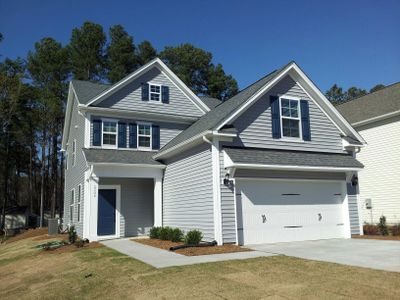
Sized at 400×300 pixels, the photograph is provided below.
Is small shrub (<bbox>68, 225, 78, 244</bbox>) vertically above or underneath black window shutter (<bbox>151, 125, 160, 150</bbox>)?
underneath

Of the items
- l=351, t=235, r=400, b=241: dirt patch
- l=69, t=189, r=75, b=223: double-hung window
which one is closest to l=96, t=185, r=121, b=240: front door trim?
l=69, t=189, r=75, b=223: double-hung window

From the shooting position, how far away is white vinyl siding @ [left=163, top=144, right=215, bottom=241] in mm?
13125

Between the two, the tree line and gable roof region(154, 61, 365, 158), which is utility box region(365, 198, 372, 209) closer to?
gable roof region(154, 61, 365, 158)

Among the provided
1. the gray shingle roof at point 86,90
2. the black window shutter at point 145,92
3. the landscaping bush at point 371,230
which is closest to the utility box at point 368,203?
the landscaping bush at point 371,230

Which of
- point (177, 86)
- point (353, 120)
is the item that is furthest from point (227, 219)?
point (353, 120)

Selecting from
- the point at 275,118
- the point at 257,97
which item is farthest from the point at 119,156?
the point at 275,118

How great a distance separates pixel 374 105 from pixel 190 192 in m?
13.7

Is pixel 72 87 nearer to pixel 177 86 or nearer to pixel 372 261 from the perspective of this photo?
pixel 177 86

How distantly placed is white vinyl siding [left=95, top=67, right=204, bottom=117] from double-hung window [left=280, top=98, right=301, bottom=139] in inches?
257

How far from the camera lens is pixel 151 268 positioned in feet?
28.5

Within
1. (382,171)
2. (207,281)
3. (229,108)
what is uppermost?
(229,108)

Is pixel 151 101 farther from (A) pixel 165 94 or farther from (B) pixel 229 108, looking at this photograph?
(B) pixel 229 108

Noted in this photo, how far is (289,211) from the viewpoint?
14.1 metres

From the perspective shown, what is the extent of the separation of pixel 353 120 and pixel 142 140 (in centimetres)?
1247
